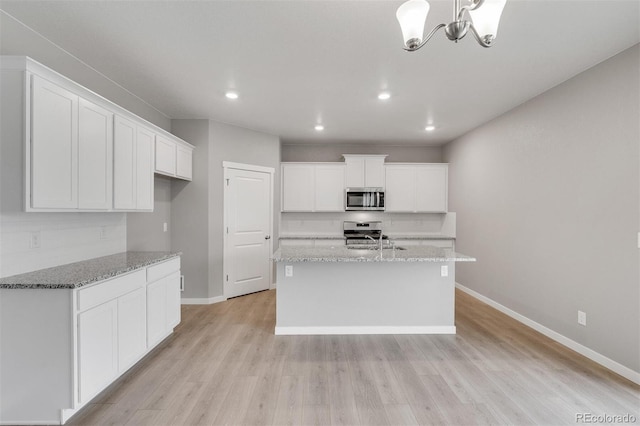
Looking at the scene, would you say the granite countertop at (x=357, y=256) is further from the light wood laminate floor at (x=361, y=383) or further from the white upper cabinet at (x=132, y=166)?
the white upper cabinet at (x=132, y=166)

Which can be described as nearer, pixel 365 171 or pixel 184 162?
pixel 184 162

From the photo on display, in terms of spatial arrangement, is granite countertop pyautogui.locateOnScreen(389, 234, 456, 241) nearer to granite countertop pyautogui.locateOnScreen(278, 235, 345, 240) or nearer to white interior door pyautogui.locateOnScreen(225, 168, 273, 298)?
granite countertop pyautogui.locateOnScreen(278, 235, 345, 240)

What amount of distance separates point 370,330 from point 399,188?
125 inches

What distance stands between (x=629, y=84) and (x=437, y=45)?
5.34ft

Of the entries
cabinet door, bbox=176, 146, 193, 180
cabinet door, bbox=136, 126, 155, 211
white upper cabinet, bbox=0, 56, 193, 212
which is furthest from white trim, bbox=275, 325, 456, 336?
cabinet door, bbox=176, 146, 193, 180

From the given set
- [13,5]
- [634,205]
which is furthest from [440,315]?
[13,5]

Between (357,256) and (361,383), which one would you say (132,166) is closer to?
(357,256)

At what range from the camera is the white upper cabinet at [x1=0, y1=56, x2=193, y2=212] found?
1892 millimetres

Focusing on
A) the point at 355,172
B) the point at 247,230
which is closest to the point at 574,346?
the point at 355,172

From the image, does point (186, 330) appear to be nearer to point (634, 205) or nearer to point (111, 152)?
point (111, 152)

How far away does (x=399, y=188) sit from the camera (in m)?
5.77

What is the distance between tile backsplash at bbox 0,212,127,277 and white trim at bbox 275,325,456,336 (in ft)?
6.58

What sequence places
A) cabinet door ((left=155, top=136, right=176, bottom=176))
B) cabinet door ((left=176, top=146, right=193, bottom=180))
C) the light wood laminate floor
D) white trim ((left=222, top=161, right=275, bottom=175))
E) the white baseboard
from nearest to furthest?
the light wood laminate floor
the white baseboard
cabinet door ((left=155, top=136, right=176, bottom=176))
cabinet door ((left=176, top=146, right=193, bottom=180))
white trim ((left=222, top=161, right=275, bottom=175))

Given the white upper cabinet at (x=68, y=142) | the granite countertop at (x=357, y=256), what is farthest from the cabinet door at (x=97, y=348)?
the granite countertop at (x=357, y=256)
